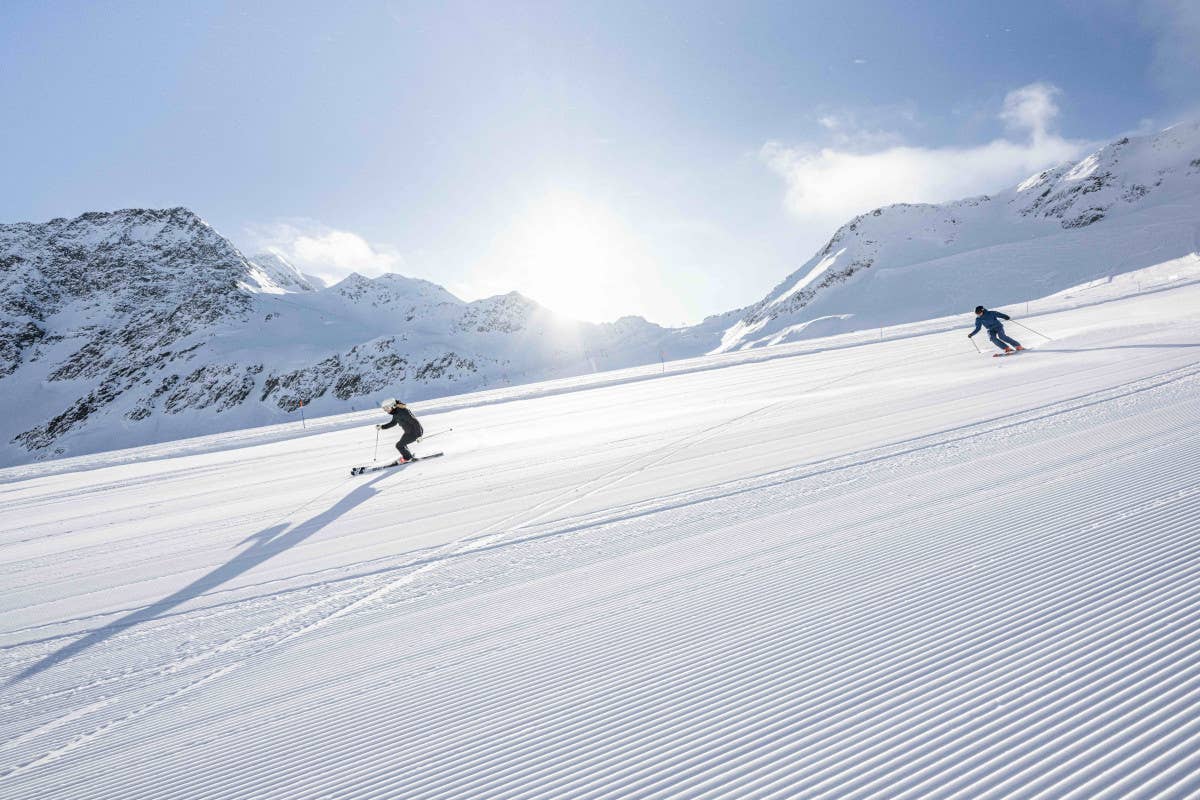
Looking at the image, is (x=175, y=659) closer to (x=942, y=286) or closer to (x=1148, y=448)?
(x=1148, y=448)

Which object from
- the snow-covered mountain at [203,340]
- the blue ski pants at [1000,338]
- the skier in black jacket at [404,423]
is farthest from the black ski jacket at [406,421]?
the snow-covered mountain at [203,340]

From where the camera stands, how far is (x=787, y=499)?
5.54 m

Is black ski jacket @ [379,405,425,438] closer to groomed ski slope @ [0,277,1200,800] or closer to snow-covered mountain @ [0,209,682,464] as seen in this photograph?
groomed ski slope @ [0,277,1200,800]

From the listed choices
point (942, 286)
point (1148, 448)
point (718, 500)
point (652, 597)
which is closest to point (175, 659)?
point (652, 597)

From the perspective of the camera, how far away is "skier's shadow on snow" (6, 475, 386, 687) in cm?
422

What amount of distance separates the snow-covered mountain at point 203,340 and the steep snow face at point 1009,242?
38.3 meters

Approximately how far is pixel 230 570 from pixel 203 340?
131772 millimetres

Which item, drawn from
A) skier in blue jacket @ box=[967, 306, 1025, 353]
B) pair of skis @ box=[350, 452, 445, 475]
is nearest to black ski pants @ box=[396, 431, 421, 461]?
pair of skis @ box=[350, 452, 445, 475]

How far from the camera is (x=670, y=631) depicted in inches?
132

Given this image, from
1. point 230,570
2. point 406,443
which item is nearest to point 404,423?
point 406,443

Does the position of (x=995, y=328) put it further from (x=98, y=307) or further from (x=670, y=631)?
(x=98, y=307)

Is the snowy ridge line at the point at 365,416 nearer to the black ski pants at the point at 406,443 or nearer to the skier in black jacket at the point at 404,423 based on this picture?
the skier in black jacket at the point at 404,423

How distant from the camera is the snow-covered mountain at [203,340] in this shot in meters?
93.2

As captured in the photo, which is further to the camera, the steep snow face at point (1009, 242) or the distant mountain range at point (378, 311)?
the distant mountain range at point (378, 311)
